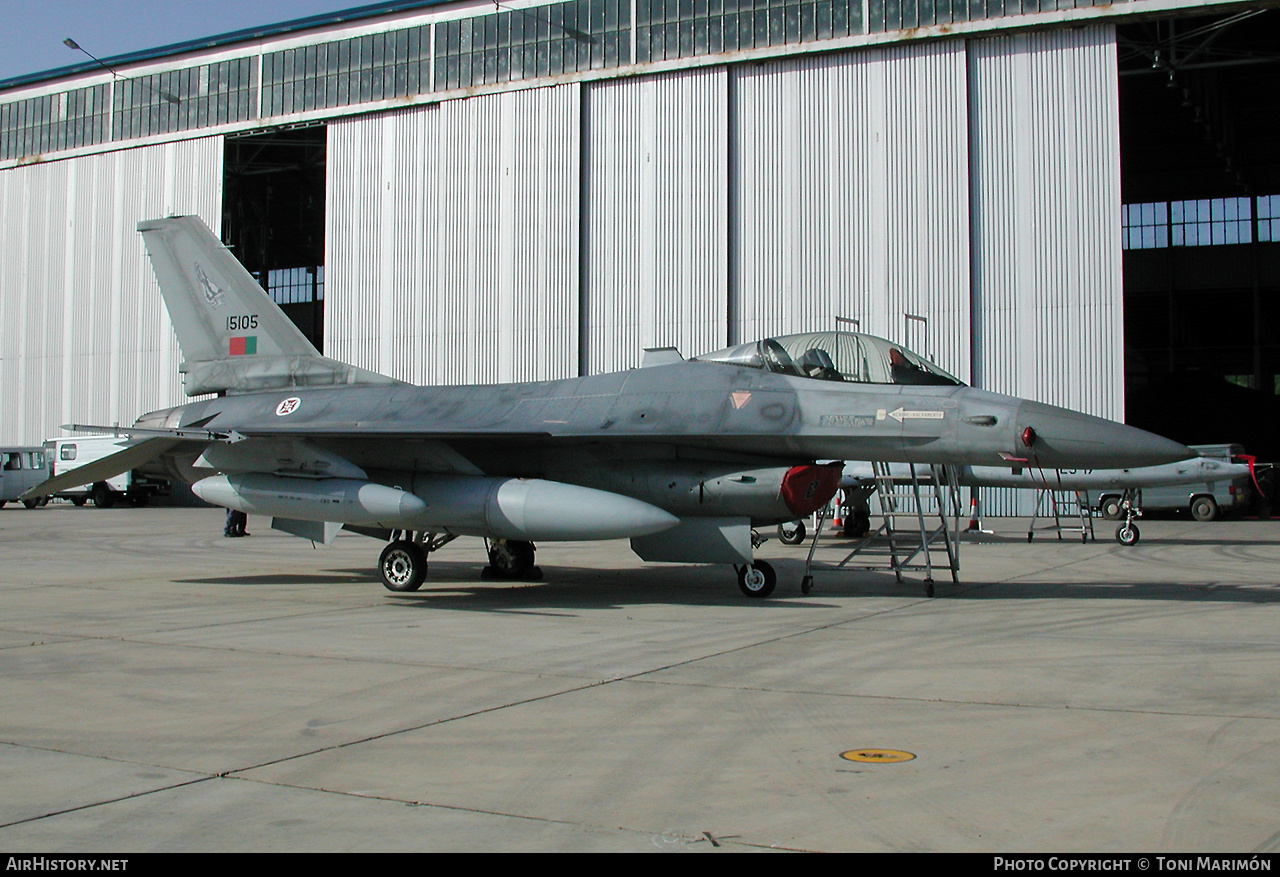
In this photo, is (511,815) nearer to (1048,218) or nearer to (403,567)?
(403,567)

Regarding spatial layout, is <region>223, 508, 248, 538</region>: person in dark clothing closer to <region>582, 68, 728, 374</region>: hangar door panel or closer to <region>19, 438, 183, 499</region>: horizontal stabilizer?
<region>19, 438, 183, 499</region>: horizontal stabilizer

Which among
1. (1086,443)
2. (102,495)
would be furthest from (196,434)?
(102,495)

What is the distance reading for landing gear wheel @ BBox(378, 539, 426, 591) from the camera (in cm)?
1155

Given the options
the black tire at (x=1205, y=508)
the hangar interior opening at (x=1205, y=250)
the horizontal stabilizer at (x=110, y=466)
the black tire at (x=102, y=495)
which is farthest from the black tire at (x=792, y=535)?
the black tire at (x=102, y=495)

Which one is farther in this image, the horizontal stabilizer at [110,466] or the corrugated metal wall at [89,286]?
the corrugated metal wall at [89,286]

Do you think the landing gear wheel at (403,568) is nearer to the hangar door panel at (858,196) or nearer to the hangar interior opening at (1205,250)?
the hangar door panel at (858,196)

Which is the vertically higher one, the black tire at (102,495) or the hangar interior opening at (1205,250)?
the hangar interior opening at (1205,250)

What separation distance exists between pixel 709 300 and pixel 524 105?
8097mm

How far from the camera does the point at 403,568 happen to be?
457 inches

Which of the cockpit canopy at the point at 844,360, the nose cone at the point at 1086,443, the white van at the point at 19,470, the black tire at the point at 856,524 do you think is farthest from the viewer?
the white van at the point at 19,470

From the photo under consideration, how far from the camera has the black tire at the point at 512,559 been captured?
43.0 feet

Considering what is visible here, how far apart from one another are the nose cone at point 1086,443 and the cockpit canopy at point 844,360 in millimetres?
999

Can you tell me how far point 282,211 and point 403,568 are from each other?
40.6m
